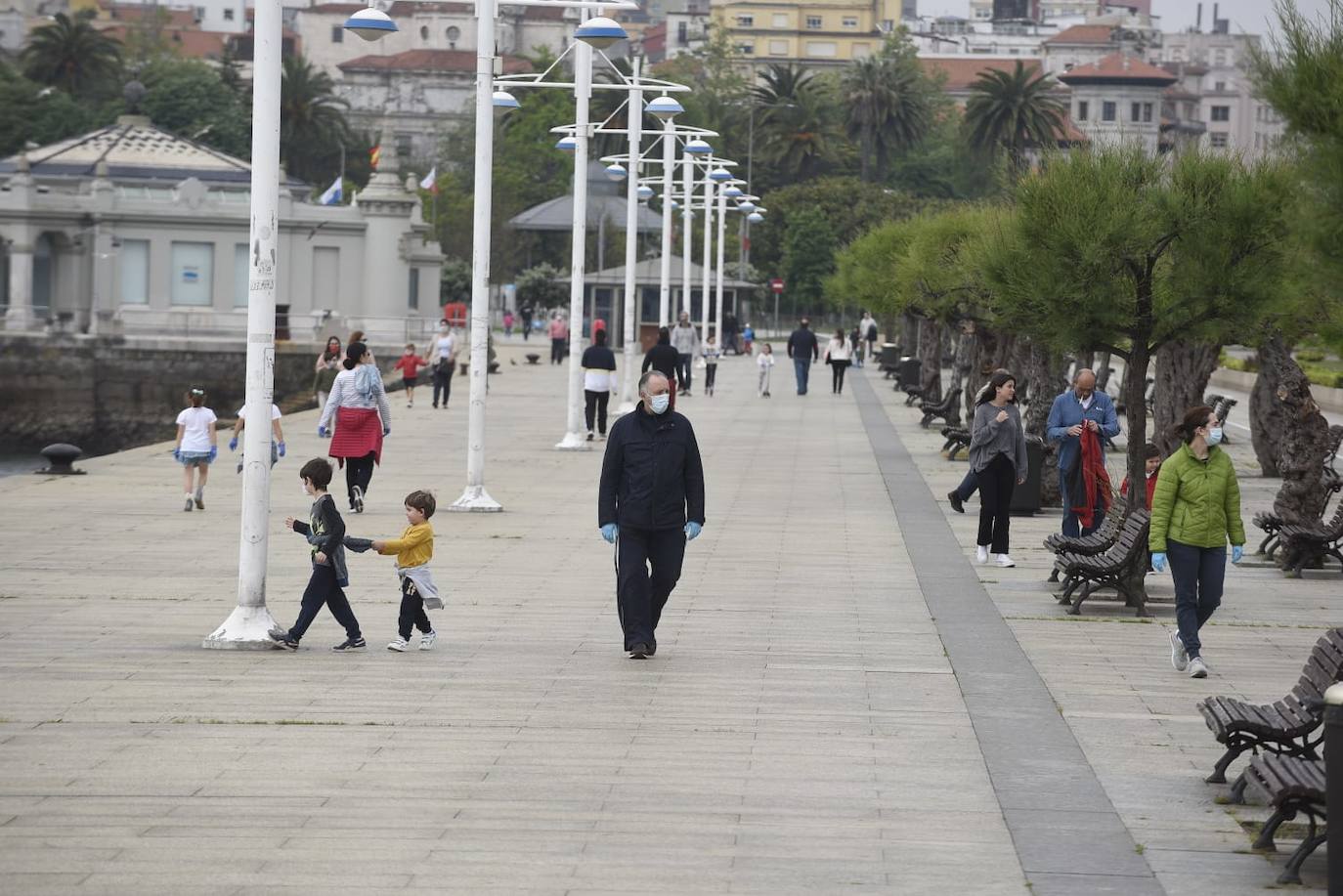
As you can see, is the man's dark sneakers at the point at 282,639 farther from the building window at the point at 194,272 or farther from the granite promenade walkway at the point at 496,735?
the building window at the point at 194,272

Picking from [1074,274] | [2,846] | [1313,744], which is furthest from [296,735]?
[1074,274]

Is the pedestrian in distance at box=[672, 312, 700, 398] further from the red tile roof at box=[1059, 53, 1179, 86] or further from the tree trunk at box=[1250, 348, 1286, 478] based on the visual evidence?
the red tile roof at box=[1059, 53, 1179, 86]

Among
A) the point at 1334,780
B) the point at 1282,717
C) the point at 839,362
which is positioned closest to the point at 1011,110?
the point at 839,362

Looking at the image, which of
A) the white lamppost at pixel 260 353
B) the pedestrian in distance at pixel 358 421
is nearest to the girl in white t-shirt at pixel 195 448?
the pedestrian in distance at pixel 358 421

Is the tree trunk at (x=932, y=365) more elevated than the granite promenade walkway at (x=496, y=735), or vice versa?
the tree trunk at (x=932, y=365)

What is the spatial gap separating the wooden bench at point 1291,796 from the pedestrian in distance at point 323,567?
584cm

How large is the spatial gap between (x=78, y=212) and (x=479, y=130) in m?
51.0

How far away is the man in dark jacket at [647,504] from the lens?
12.0 metres

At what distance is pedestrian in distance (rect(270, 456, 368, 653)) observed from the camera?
12062 millimetres

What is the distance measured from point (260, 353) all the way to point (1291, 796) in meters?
7.17

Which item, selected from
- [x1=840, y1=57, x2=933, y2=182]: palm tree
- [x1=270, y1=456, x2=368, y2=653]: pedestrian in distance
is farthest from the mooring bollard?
[x1=840, y1=57, x2=933, y2=182]: palm tree

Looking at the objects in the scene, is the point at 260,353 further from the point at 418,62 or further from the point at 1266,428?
the point at 418,62

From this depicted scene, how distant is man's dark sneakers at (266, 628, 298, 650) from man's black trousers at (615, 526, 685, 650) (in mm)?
1947

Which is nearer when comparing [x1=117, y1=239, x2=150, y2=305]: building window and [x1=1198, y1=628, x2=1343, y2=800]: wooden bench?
[x1=1198, y1=628, x2=1343, y2=800]: wooden bench
